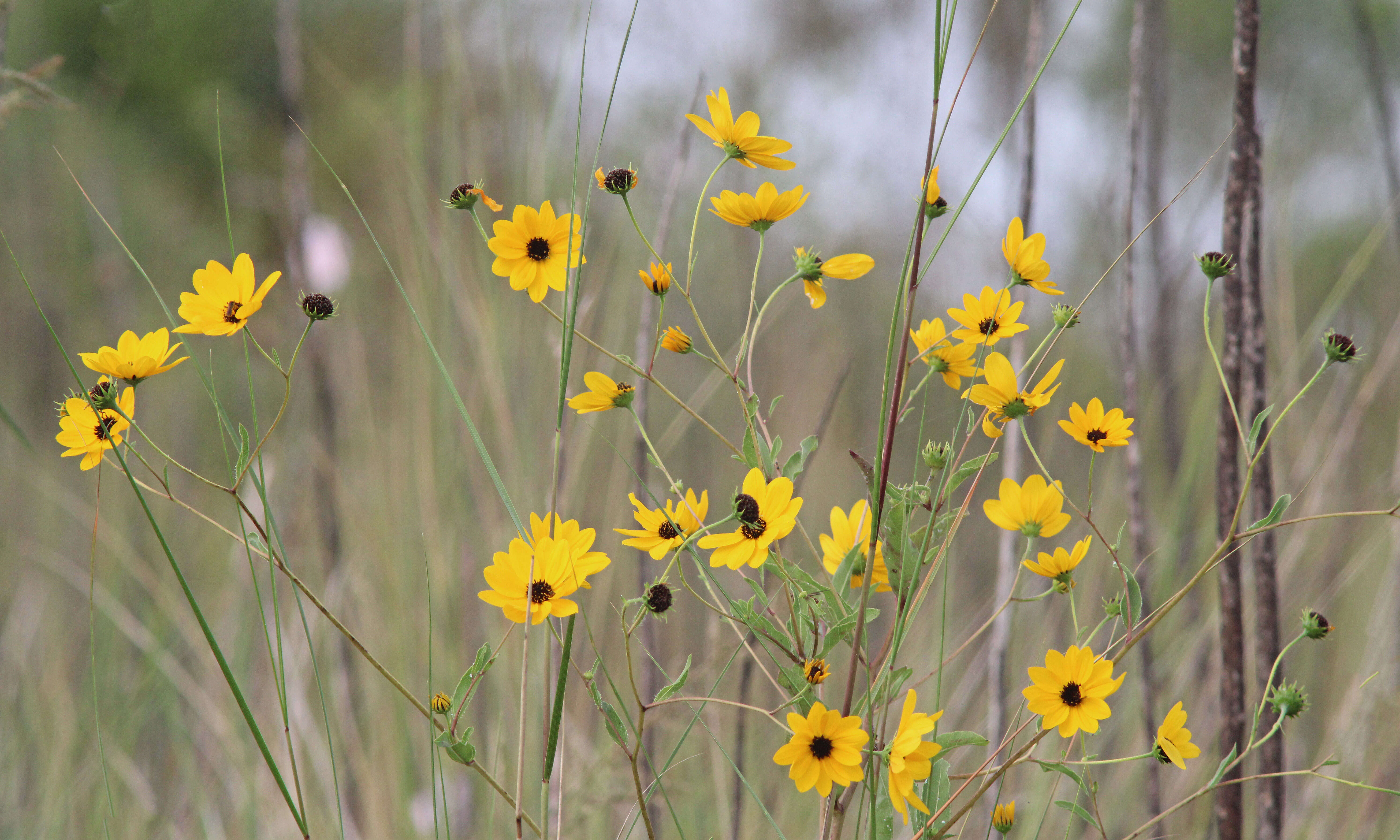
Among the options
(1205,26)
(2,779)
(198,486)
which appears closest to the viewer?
(2,779)

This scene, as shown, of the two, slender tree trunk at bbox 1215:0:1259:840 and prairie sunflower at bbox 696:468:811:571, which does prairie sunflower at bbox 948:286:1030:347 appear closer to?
prairie sunflower at bbox 696:468:811:571

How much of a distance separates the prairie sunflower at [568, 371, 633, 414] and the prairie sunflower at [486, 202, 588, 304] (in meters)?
0.05

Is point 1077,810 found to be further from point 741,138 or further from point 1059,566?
point 741,138

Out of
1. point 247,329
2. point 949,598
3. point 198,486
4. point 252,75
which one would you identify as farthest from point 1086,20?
point 198,486

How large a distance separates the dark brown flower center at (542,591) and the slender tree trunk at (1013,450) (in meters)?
0.47

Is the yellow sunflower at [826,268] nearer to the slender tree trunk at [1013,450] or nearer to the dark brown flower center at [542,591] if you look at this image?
the dark brown flower center at [542,591]

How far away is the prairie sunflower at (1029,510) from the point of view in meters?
0.37

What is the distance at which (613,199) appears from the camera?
1.76m

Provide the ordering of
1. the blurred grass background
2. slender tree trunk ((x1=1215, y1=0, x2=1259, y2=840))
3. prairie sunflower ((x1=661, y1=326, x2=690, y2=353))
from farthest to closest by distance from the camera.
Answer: the blurred grass background
slender tree trunk ((x1=1215, y1=0, x2=1259, y2=840))
prairie sunflower ((x1=661, y1=326, x2=690, y2=353))

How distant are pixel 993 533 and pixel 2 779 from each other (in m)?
1.83

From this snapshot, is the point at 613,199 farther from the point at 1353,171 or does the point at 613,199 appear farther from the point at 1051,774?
the point at 1353,171

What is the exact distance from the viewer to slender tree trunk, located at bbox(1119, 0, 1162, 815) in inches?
27.6

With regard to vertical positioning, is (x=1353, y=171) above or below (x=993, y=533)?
above

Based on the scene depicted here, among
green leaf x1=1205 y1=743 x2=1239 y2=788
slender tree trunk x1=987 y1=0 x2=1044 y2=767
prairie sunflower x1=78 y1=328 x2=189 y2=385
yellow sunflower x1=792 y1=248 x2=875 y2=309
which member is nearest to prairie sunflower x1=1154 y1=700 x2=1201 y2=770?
green leaf x1=1205 y1=743 x2=1239 y2=788
